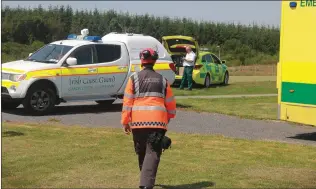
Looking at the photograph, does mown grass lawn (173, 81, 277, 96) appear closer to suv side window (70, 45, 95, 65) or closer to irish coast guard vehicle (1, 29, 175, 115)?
irish coast guard vehicle (1, 29, 175, 115)

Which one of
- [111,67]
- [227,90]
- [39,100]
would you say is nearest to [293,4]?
[111,67]

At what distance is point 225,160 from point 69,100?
254 inches

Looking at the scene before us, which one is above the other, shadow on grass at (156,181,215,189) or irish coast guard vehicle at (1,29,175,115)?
irish coast guard vehicle at (1,29,175,115)

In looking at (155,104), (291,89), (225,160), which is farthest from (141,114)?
(291,89)

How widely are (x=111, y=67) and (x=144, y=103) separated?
8245 millimetres

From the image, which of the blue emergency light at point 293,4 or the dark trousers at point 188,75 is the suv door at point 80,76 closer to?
the blue emergency light at point 293,4

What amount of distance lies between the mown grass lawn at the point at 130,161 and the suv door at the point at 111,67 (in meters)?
3.64

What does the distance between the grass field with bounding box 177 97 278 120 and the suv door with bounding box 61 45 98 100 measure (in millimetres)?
2873

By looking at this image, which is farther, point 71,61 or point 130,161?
point 71,61

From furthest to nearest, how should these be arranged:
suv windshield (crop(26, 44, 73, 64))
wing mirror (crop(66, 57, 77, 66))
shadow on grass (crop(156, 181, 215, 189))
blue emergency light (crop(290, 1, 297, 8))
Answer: suv windshield (crop(26, 44, 73, 64))
wing mirror (crop(66, 57, 77, 66))
blue emergency light (crop(290, 1, 297, 8))
shadow on grass (crop(156, 181, 215, 189))

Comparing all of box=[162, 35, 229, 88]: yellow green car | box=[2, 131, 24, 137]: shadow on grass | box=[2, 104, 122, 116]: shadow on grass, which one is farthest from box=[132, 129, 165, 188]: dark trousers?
box=[162, 35, 229, 88]: yellow green car

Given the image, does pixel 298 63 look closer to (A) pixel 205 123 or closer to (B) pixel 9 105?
(A) pixel 205 123

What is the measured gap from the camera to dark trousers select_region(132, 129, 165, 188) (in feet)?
Result: 23.6

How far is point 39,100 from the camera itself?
47.2 ft
